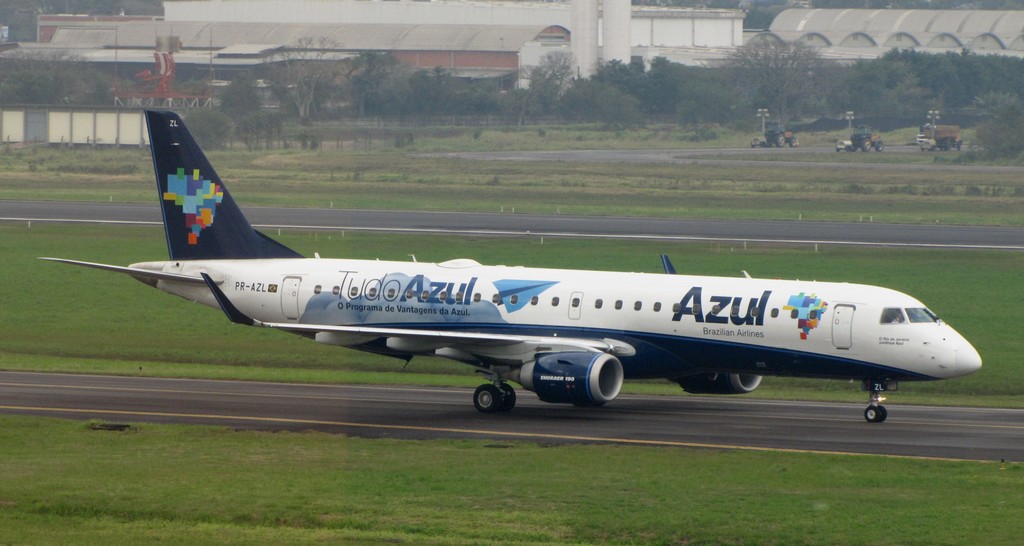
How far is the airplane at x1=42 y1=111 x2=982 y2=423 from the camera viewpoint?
3791 centimetres

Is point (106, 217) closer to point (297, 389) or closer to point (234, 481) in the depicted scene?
point (297, 389)

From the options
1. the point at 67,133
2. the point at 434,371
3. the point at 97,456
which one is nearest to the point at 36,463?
the point at 97,456

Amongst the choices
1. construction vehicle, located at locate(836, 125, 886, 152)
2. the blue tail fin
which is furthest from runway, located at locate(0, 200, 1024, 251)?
construction vehicle, located at locate(836, 125, 886, 152)

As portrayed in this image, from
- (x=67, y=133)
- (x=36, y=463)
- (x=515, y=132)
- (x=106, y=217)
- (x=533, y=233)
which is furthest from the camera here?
(x=515, y=132)

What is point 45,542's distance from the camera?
23.6 meters

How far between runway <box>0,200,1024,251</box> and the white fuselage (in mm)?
40671

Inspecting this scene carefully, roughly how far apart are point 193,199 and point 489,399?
493 inches

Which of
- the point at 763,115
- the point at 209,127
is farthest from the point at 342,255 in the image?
the point at 763,115

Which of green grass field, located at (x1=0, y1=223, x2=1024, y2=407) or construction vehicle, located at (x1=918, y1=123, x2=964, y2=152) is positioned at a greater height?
construction vehicle, located at (x1=918, y1=123, x2=964, y2=152)

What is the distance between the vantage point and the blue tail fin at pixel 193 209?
45844 millimetres

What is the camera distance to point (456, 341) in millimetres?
39812

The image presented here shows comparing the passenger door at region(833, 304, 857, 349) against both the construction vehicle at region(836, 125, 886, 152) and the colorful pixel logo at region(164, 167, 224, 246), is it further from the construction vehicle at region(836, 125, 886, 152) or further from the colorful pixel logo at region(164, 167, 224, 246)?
the construction vehicle at region(836, 125, 886, 152)

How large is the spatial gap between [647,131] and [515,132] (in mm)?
18587

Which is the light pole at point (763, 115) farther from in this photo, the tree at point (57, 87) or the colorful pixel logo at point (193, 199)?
the colorful pixel logo at point (193, 199)
